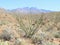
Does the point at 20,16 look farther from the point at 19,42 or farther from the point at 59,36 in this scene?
the point at 19,42

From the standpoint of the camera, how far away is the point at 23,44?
12.5 metres

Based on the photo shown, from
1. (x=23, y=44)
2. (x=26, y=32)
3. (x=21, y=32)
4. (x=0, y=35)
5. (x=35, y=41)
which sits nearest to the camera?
(x=23, y=44)

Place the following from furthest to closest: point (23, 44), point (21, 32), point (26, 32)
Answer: point (21, 32) < point (26, 32) < point (23, 44)

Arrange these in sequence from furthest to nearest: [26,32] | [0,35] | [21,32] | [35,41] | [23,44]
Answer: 1. [21,32]
2. [26,32]
3. [0,35]
4. [35,41]
5. [23,44]

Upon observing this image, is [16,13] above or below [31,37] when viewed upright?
above

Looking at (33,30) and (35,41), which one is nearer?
(35,41)

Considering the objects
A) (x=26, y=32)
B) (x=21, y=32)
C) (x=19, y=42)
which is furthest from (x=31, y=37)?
(x=19, y=42)

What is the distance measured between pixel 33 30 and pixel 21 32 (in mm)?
1556

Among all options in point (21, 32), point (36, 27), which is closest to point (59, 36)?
point (36, 27)

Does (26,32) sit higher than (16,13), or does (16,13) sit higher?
(16,13)

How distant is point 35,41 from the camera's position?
14.4 meters

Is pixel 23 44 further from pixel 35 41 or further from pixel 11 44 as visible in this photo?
pixel 35 41

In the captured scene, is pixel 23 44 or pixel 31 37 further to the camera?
pixel 31 37

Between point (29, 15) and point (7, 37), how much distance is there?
4.00 metres
